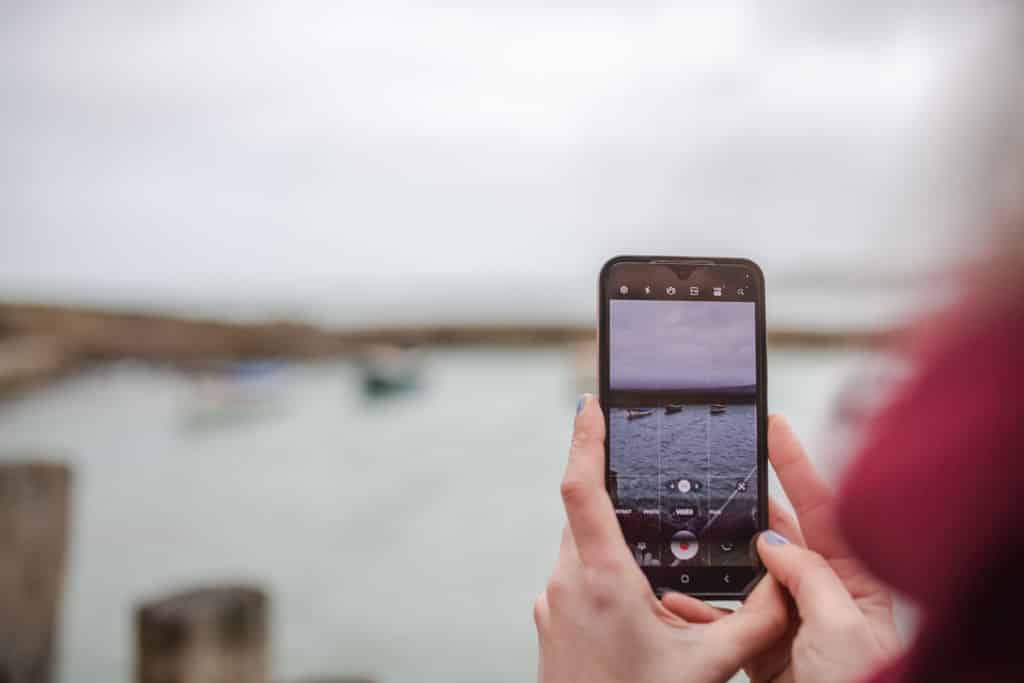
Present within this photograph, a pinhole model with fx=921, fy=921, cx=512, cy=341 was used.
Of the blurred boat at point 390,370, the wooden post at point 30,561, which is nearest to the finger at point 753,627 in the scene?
the wooden post at point 30,561

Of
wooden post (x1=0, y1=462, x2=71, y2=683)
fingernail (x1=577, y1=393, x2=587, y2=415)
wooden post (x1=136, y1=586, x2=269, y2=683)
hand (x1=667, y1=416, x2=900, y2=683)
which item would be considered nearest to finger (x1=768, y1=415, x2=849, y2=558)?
hand (x1=667, y1=416, x2=900, y2=683)

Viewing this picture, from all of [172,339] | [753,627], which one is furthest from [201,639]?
[172,339]

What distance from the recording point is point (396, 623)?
7277 millimetres

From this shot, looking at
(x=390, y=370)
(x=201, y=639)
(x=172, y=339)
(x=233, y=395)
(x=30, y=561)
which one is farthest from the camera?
(x=390, y=370)

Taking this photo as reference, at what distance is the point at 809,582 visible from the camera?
555 millimetres

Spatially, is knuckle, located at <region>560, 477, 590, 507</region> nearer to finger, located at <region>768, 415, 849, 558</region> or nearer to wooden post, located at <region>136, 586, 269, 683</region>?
finger, located at <region>768, 415, 849, 558</region>

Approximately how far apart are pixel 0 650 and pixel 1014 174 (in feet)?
7.36

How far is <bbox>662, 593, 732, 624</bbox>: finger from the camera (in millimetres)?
623

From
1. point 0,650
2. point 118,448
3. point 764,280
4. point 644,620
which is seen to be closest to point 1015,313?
point 644,620

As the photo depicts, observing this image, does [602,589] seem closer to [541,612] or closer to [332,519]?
[541,612]

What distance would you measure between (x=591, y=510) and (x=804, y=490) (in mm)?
173

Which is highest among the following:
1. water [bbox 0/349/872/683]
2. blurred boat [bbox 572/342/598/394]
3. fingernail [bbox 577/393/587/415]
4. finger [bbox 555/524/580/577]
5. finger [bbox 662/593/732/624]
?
blurred boat [bbox 572/342/598/394]

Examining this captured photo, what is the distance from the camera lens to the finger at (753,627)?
0.55 meters

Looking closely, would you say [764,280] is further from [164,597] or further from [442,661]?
[442,661]
